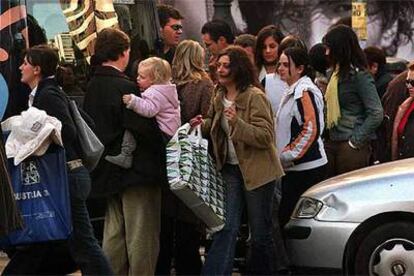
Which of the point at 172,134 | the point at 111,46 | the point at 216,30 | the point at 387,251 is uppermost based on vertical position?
the point at 111,46

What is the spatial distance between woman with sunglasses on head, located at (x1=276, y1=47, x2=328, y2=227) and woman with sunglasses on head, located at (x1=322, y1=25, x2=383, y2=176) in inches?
16.0

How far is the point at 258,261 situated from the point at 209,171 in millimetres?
789

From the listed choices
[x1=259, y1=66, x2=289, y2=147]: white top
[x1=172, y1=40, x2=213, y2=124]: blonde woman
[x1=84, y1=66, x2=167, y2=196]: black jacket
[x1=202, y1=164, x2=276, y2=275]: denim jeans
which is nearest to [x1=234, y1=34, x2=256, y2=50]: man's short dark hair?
[x1=259, y1=66, x2=289, y2=147]: white top

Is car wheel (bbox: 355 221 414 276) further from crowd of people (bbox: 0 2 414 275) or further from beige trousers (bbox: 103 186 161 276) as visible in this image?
beige trousers (bbox: 103 186 161 276)

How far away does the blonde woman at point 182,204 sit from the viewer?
711cm

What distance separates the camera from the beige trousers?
6.95 metres

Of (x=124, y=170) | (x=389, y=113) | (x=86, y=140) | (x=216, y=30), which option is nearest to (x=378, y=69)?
(x=389, y=113)

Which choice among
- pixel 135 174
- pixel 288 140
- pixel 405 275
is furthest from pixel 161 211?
pixel 405 275

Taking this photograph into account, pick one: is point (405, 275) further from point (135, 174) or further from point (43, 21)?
point (43, 21)

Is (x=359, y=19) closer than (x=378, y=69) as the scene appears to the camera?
No

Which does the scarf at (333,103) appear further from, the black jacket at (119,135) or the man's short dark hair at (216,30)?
the black jacket at (119,135)

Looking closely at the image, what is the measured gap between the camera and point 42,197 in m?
6.15

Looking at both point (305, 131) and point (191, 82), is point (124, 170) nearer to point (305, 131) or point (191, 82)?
point (191, 82)

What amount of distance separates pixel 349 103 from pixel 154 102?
1858 mm
